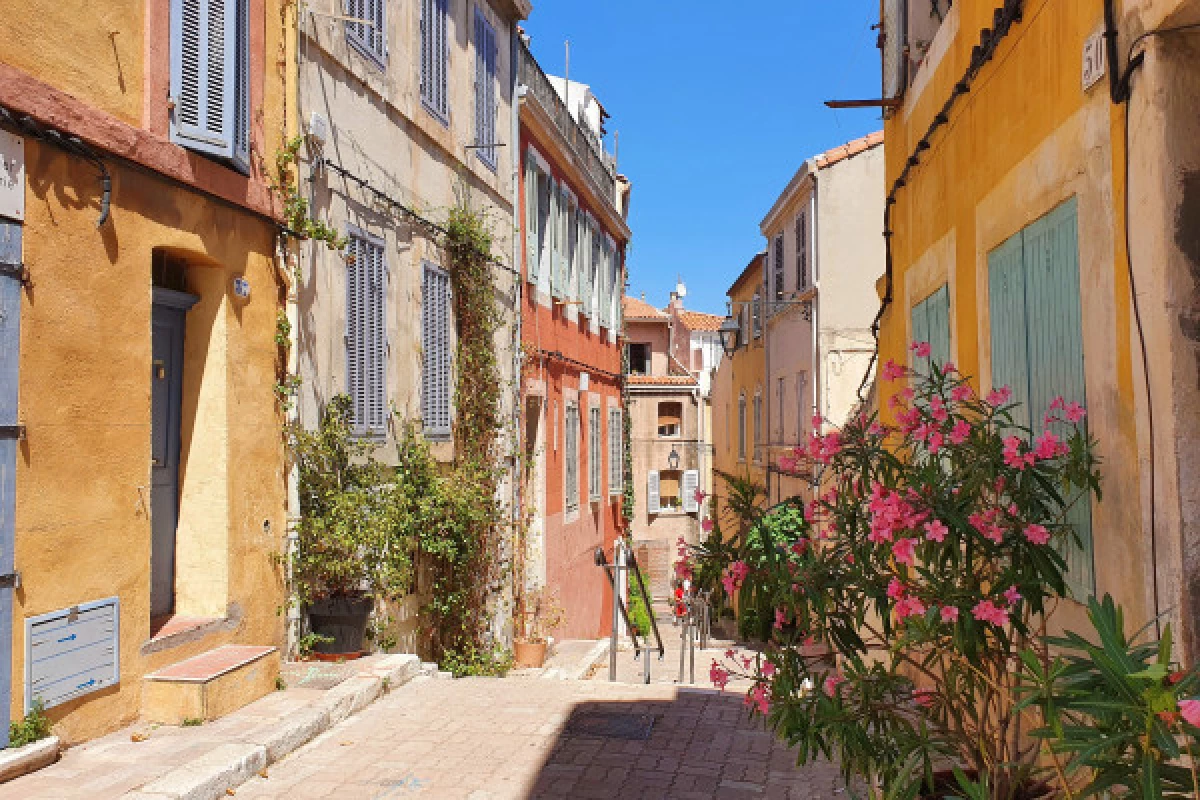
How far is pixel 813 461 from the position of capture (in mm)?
4461

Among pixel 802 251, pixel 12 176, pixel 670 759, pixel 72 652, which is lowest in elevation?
pixel 670 759

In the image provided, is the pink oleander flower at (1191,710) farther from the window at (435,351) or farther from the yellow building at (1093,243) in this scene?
the window at (435,351)

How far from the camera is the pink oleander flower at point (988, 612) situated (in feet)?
11.2

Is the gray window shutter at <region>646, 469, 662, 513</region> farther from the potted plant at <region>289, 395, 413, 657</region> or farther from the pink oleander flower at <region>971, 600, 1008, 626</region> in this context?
the pink oleander flower at <region>971, 600, 1008, 626</region>

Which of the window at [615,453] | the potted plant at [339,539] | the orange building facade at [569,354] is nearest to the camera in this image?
the potted plant at [339,539]

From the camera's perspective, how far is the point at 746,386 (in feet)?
81.3

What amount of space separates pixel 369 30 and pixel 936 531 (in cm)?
739

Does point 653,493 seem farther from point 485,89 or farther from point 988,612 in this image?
point 988,612

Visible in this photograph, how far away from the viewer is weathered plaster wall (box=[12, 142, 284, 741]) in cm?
515

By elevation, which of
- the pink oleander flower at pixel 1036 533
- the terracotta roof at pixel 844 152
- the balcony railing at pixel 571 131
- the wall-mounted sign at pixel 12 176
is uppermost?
the balcony railing at pixel 571 131

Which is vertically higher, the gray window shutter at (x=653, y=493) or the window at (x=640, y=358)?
the window at (x=640, y=358)

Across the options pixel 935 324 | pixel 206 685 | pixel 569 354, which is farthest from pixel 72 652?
pixel 569 354

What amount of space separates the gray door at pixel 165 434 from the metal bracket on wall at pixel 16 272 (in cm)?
147

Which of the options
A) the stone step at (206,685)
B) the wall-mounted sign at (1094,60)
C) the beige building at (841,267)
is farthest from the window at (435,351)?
the wall-mounted sign at (1094,60)
